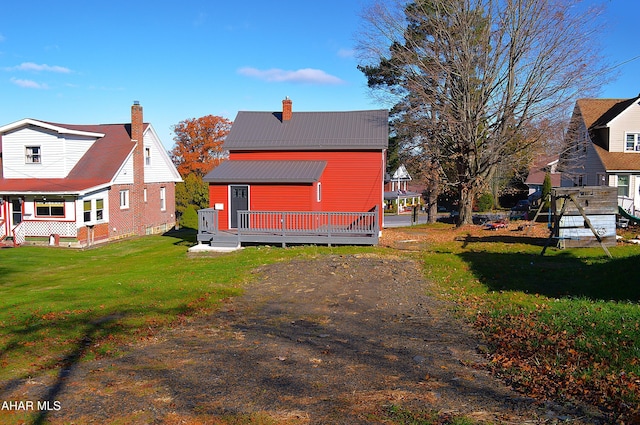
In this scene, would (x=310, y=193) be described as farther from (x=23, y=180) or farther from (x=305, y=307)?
(x=23, y=180)

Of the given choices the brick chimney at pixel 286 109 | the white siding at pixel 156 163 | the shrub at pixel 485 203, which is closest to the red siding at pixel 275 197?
the brick chimney at pixel 286 109

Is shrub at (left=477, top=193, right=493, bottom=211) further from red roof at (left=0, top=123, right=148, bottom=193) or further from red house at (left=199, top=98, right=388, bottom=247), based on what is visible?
red roof at (left=0, top=123, right=148, bottom=193)

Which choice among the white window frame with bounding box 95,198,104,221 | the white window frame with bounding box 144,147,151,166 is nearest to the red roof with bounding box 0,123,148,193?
the white window frame with bounding box 95,198,104,221

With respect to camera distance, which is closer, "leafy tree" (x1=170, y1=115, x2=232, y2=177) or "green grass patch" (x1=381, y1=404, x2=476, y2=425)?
"green grass patch" (x1=381, y1=404, x2=476, y2=425)

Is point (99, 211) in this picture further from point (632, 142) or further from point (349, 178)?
point (632, 142)

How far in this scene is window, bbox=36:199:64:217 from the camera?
97.3 feet

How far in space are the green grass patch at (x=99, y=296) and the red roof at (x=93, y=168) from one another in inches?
210

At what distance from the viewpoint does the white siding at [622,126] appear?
33062mm

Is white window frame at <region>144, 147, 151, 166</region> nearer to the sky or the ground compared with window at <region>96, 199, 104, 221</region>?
nearer to the sky

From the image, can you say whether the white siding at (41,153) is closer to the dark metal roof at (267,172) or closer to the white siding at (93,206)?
the white siding at (93,206)

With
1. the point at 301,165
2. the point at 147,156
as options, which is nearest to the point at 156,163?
the point at 147,156

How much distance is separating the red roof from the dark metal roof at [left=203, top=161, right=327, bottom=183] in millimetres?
9681

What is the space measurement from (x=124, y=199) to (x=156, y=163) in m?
4.69

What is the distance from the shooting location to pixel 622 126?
33.4 metres
